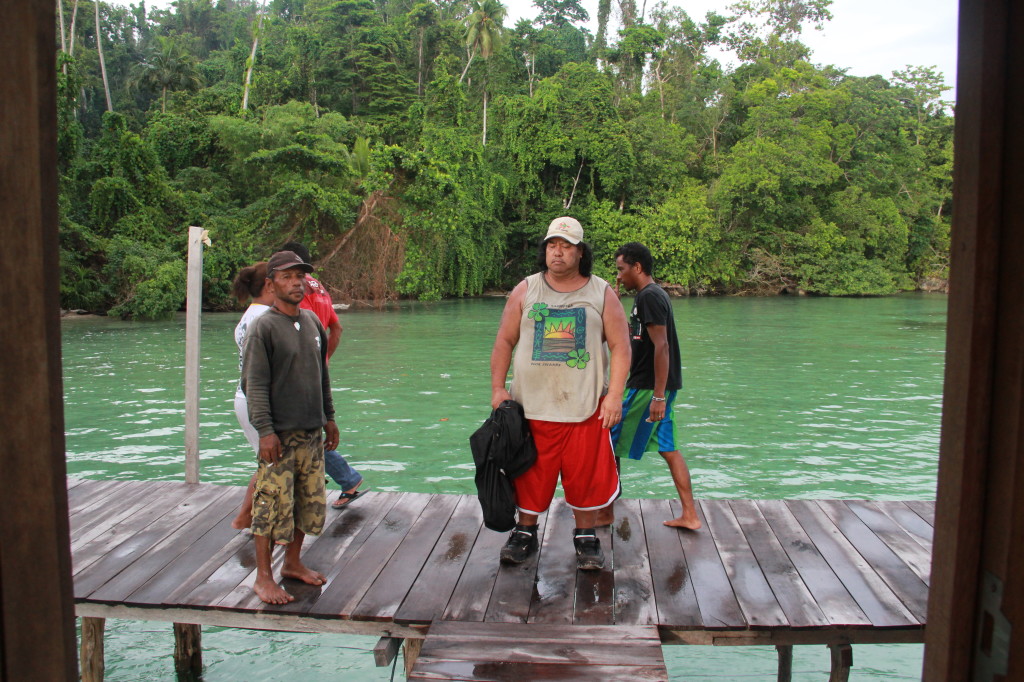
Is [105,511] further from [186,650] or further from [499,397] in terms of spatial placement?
[499,397]

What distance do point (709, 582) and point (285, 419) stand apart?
205 cm

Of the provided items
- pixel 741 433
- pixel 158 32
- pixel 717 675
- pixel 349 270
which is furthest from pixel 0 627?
pixel 158 32

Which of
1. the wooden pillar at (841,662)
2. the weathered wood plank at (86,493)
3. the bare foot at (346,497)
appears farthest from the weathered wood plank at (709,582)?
the weathered wood plank at (86,493)

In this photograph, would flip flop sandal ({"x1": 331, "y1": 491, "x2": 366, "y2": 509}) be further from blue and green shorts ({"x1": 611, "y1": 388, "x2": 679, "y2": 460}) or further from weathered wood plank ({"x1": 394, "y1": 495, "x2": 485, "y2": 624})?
blue and green shorts ({"x1": 611, "y1": 388, "x2": 679, "y2": 460})

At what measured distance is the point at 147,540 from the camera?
432cm

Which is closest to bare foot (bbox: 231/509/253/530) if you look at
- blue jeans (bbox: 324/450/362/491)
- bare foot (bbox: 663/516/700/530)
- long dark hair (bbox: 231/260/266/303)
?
blue jeans (bbox: 324/450/362/491)

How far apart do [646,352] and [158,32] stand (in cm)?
6559

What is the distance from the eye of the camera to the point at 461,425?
10523mm

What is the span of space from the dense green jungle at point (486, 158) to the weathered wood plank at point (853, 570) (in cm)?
2135

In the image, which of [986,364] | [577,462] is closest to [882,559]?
[577,462]

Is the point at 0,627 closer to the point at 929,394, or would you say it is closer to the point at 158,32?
the point at 929,394

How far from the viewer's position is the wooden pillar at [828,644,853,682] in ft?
12.1

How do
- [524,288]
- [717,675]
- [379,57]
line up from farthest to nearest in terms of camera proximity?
[379,57]
[717,675]
[524,288]

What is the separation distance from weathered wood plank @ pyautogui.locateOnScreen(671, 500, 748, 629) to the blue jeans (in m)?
1.76
